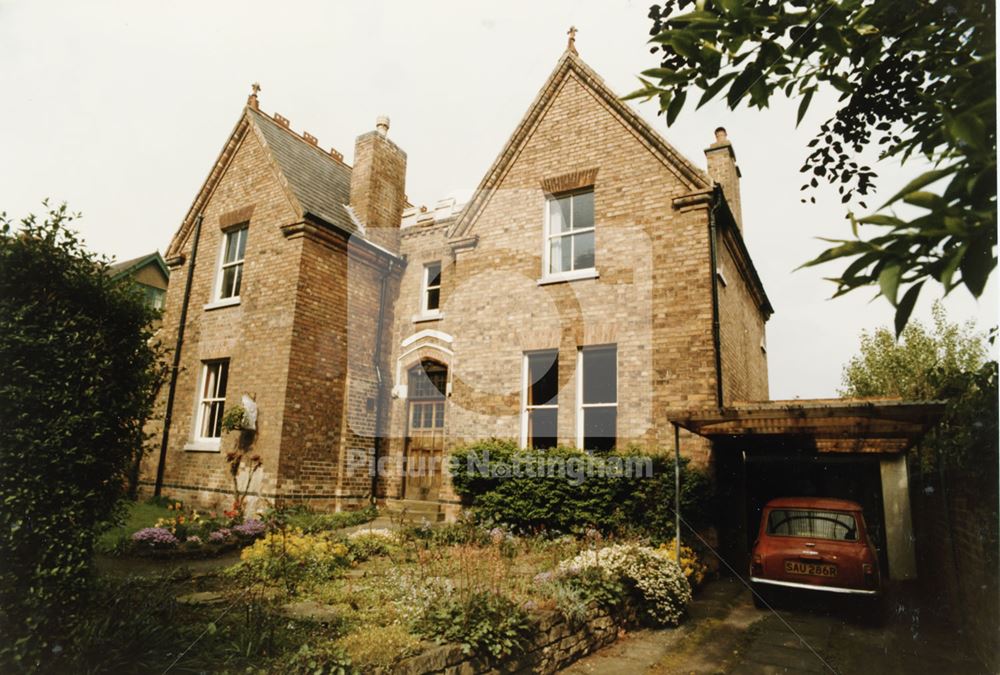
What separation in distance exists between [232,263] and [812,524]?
14.8 m

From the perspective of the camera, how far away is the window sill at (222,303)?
46.7 feet

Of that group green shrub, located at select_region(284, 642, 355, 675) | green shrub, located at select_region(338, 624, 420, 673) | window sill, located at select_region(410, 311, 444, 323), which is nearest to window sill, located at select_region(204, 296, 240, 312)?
window sill, located at select_region(410, 311, 444, 323)

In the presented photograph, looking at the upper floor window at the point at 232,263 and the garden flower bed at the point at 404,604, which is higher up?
the upper floor window at the point at 232,263

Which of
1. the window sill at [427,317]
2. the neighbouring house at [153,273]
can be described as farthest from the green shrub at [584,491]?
the neighbouring house at [153,273]

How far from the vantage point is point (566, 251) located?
40.5ft

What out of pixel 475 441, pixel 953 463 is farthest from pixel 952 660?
pixel 475 441

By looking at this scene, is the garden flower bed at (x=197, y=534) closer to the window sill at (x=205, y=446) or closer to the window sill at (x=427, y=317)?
the window sill at (x=205, y=446)

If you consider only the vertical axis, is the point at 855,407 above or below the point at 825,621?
above

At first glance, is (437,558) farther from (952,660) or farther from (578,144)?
(578,144)

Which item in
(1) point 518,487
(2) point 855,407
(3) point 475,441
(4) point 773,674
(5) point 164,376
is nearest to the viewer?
(5) point 164,376

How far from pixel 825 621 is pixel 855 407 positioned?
3217mm

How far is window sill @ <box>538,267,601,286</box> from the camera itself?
11586mm

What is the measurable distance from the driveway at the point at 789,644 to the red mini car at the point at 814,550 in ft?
1.60

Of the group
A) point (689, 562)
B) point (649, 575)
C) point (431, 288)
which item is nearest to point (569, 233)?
point (431, 288)
